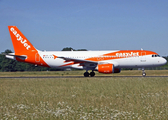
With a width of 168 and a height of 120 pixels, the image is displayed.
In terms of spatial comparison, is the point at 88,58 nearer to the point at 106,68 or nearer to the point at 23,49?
the point at 106,68

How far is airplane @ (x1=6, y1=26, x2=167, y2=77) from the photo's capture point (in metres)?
32.1

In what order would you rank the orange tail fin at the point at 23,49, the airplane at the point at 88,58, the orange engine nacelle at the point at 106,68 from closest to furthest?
the orange engine nacelle at the point at 106,68
the airplane at the point at 88,58
the orange tail fin at the point at 23,49

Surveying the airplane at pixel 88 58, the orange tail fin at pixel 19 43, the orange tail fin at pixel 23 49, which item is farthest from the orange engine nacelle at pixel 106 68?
the orange tail fin at pixel 19 43

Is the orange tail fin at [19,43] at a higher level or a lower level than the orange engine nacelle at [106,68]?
higher

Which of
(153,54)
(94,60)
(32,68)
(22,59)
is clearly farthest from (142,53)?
(32,68)

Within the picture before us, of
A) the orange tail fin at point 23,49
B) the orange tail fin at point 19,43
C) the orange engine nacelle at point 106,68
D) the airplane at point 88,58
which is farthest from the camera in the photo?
the orange tail fin at point 19,43

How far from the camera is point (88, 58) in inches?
1314

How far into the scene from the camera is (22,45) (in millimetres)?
35750

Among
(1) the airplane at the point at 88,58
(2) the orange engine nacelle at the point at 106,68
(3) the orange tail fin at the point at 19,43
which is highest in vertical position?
(3) the orange tail fin at the point at 19,43

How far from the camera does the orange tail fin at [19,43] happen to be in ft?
117

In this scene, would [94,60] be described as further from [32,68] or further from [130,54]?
[32,68]

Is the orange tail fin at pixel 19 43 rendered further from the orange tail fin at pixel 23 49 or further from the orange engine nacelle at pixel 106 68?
the orange engine nacelle at pixel 106 68

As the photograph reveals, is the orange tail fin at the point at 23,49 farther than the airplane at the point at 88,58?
Yes

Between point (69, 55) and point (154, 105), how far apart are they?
26127mm
